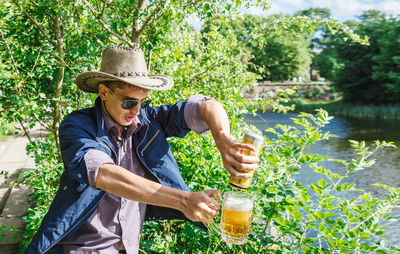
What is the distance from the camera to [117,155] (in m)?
2.02

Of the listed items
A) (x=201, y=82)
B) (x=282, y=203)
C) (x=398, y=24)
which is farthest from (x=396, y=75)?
(x=282, y=203)

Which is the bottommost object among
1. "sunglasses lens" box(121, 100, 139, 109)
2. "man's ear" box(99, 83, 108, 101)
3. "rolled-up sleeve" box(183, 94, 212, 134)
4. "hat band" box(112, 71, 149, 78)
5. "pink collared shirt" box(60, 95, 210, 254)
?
"pink collared shirt" box(60, 95, 210, 254)

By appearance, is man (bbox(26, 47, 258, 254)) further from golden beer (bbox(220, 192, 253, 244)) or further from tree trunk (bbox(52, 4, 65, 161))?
tree trunk (bbox(52, 4, 65, 161))

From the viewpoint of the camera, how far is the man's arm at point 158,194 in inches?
54.4

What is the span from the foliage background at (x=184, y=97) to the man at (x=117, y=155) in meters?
0.67

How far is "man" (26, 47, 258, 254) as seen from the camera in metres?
1.56

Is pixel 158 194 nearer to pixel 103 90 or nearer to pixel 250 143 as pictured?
pixel 250 143

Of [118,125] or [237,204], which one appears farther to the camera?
[118,125]

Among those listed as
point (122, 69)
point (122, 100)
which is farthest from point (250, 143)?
point (122, 69)

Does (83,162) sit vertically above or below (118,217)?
above

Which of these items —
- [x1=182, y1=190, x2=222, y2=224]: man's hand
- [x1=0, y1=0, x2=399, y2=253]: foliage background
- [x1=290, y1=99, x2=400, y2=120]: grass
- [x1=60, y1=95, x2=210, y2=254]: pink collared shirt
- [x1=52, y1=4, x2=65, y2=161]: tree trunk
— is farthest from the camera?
[x1=290, y1=99, x2=400, y2=120]: grass

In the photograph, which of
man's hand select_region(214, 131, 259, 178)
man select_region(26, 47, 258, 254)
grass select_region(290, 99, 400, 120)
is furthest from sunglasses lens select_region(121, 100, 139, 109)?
grass select_region(290, 99, 400, 120)

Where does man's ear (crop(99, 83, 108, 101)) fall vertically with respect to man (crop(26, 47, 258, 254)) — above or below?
above

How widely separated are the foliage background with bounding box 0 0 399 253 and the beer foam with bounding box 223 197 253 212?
705mm
